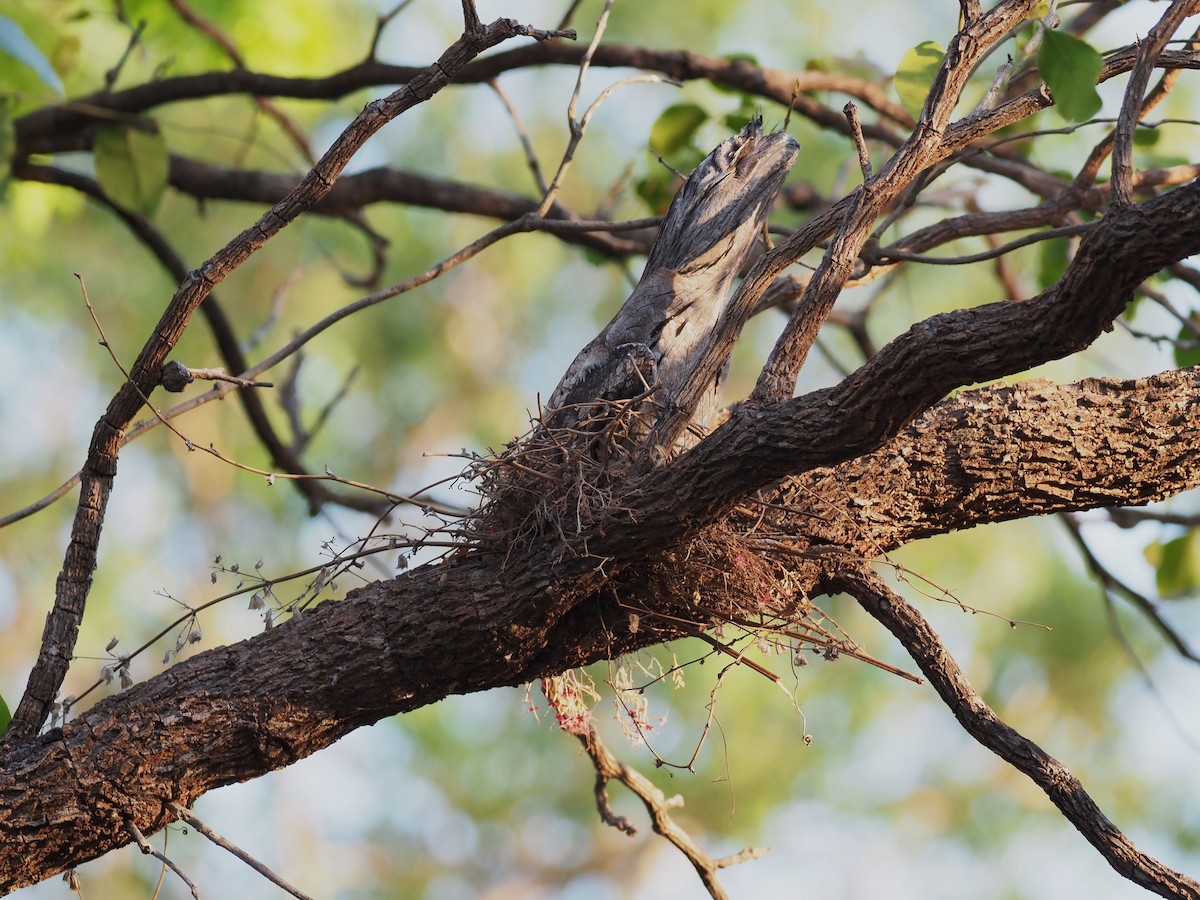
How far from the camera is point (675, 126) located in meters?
2.74

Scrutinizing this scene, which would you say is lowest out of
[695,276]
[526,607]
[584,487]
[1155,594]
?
[526,607]

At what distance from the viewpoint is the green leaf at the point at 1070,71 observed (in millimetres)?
1447

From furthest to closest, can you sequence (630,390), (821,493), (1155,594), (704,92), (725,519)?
(704,92) → (1155,594) → (630,390) → (821,493) → (725,519)

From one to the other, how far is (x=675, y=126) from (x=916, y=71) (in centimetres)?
99

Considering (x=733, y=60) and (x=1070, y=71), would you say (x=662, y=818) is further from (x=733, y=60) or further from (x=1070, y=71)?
(x=733, y=60)

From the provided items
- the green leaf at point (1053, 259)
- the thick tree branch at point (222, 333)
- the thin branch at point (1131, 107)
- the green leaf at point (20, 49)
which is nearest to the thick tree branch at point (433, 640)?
the thin branch at point (1131, 107)

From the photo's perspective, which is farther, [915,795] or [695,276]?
[915,795]

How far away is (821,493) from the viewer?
1557 millimetres

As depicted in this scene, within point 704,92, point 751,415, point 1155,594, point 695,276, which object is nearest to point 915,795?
point 704,92

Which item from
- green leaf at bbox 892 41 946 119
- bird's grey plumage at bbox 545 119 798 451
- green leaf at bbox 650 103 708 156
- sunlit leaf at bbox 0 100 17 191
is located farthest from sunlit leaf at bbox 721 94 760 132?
sunlit leaf at bbox 0 100 17 191

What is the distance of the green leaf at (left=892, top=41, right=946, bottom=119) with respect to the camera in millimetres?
1814

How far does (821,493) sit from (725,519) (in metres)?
0.21

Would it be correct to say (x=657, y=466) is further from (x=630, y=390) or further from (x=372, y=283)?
(x=372, y=283)

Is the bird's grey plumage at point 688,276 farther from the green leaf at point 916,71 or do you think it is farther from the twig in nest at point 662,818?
the twig in nest at point 662,818
